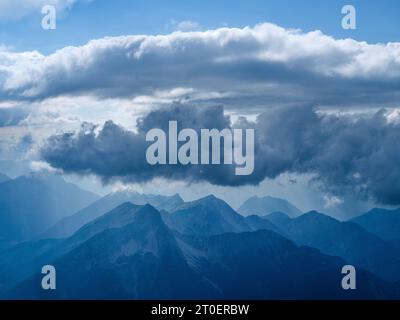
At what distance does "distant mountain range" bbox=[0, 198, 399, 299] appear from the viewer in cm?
4553

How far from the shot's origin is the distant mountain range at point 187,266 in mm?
45531

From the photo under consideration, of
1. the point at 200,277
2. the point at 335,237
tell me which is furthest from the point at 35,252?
the point at 335,237

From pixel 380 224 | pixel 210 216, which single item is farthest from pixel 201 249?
pixel 380 224

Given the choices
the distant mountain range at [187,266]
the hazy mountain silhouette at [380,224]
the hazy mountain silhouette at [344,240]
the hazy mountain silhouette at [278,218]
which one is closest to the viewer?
the distant mountain range at [187,266]

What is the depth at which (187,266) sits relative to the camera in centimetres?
5419

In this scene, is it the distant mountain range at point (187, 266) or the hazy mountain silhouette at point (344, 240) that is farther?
the hazy mountain silhouette at point (344, 240)

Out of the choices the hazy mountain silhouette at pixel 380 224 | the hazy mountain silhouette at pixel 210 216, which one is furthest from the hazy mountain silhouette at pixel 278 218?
the hazy mountain silhouette at pixel 380 224

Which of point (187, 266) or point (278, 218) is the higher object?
point (278, 218)

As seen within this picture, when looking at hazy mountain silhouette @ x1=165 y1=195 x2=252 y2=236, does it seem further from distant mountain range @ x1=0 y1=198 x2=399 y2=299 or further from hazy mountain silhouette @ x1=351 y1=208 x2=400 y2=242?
hazy mountain silhouette @ x1=351 y1=208 x2=400 y2=242

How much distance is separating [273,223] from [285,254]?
420 cm

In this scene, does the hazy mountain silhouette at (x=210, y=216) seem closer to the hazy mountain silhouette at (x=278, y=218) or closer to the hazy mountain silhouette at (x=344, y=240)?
the hazy mountain silhouette at (x=278, y=218)

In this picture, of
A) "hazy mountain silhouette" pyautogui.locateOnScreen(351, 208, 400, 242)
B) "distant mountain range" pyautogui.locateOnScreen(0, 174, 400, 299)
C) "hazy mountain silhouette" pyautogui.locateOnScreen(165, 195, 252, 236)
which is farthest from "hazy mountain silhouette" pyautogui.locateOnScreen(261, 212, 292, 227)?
"hazy mountain silhouette" pyautogui.locateOnScreen(351, 208, 400, 242)

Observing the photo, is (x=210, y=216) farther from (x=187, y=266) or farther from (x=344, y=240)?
(x=344, y=240)
